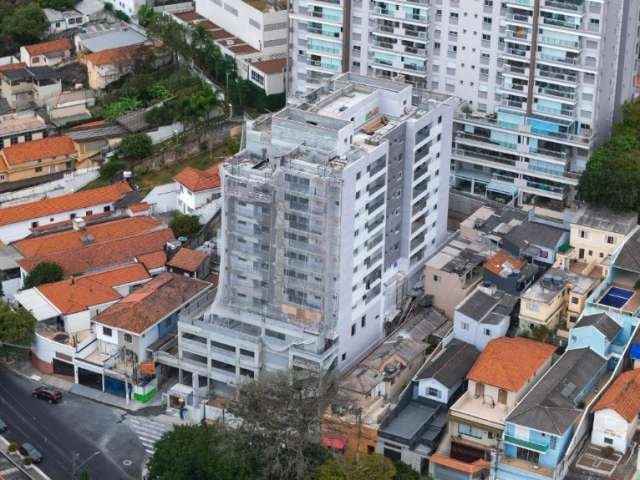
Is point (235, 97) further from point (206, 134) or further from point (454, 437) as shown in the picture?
point (454, 437)

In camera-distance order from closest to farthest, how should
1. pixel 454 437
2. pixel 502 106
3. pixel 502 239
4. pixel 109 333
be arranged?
pixel 454 437
pixel 109 333
pixel 502 239
pixel 502 106

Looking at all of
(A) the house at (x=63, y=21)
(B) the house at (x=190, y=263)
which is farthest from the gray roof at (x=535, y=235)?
(A) the house at (x=63, y=21)

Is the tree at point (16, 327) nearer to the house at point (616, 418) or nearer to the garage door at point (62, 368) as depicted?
the garage door at point (62, 368)

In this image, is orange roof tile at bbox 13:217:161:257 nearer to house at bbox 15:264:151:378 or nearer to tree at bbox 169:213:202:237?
tree at bbox 169:213:202:237

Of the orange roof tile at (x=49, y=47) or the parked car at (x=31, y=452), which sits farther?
the orange roof tile at (x=49, y=47)

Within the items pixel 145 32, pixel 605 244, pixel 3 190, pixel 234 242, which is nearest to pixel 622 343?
pixel 605 244

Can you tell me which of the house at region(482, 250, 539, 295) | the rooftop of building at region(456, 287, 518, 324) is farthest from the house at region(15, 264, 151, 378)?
the house at region(482, 250, 539, 295)
